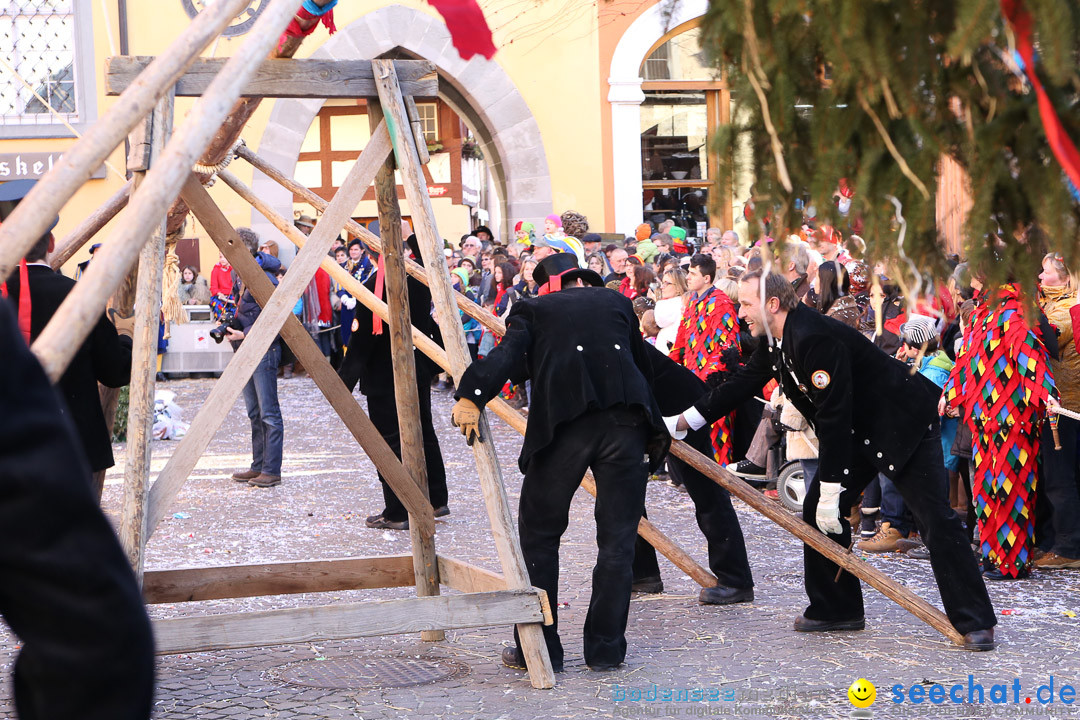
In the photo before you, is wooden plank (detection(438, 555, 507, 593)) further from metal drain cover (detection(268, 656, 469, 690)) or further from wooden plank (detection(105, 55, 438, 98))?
wooden plank (detection(105, 55, 438, 98))

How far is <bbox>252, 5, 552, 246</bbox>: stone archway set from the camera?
19.4m

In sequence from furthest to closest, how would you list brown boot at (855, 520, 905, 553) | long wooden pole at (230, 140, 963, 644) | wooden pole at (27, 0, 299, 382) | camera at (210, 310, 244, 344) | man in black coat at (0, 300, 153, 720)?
camera at (210, 310, 244, 344)
brown boot at (855, 520, 905, 553)
long wooden pole at (230, 140, 963, 644)
wooden pole at (27, 0, 299, 382)
man in black coat at (0, 300, 153, 720)

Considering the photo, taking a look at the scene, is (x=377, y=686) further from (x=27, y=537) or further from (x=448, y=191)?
(x=448, y=191)

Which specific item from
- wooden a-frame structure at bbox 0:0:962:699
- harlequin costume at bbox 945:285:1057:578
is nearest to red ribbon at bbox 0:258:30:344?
wooden a-frame structure at bbox 0:0:962:699

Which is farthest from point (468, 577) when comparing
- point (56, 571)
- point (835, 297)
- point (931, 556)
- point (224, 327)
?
point (224, 327)

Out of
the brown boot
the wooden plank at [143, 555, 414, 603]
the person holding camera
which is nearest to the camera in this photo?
the wooden plank at [143, 555, 414, 603]

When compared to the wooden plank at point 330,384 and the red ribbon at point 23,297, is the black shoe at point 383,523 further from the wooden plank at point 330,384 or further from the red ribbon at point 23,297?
the red ribbon at point 23,297

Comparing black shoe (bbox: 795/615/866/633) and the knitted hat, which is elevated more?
the knitted hat

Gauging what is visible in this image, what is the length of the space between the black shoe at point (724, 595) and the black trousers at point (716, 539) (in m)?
0.03

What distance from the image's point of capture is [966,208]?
105 inches

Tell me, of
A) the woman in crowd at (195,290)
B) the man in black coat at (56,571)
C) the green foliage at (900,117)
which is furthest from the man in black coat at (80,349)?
the woman in crowd at (195,290)

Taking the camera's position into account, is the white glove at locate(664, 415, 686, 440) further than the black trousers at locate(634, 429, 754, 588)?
Yes

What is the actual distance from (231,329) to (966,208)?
8798 millimetres

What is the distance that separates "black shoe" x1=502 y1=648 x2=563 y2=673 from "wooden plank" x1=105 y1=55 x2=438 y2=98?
7.90ft
